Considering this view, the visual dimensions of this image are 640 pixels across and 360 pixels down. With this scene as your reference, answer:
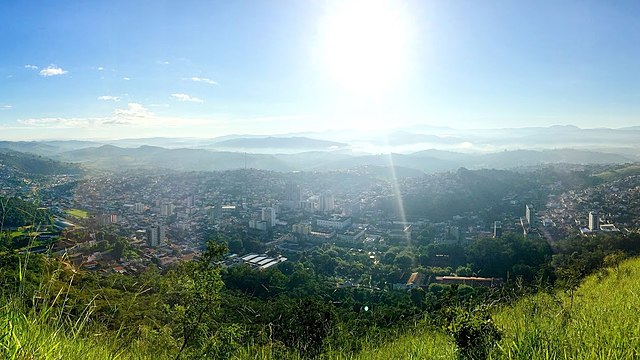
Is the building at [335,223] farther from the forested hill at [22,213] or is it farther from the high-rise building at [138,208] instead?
the forested hill at [22,213]

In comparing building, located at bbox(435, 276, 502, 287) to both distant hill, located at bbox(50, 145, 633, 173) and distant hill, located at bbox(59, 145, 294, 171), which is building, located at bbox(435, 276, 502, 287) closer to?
distant hill, located at bbox(50, 145, 633, 173)

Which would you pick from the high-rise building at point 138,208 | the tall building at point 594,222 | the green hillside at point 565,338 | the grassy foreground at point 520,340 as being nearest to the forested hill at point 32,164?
the high-rise building at point 138,208

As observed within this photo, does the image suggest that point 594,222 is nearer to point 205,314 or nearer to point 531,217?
point 531,217

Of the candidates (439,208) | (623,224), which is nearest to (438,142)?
(439,208)

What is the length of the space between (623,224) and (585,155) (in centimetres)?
4159

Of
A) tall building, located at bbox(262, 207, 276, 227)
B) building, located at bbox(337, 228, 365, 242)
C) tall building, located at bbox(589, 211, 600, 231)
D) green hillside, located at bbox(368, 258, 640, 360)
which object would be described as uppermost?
green hillside, located at bbox(368, 258, 640, 360)

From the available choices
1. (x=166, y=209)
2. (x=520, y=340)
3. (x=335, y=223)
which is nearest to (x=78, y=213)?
(x=166, y=209)

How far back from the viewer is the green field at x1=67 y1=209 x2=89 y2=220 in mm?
18250

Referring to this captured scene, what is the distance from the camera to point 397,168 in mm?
49344

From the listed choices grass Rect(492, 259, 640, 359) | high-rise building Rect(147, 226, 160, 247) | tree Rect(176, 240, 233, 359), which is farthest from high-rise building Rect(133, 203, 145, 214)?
grass Rect(492, 259, 640, 359)

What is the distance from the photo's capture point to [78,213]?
19359 millimetres

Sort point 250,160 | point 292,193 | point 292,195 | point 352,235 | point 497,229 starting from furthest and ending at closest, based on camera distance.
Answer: point 250,160, point 292,193, point 292,195, point 352,235, point 497,229

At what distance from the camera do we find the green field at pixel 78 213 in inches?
719

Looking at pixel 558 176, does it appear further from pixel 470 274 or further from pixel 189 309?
pixel 189 309
